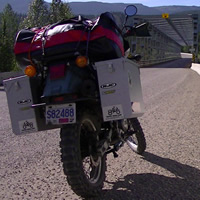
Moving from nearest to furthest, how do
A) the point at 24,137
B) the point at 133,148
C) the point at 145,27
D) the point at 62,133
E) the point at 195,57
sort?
the point at 62,133, the point at 145,27, the point at 133,148, the point at 24,137, the point at 195,57

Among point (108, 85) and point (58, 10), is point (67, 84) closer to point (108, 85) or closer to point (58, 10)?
point (108, 85)

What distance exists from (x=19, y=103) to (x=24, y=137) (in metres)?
2.55

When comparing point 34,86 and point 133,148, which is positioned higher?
point 34,86

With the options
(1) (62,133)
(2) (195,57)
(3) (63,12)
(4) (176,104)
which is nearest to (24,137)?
(1) (62,133)

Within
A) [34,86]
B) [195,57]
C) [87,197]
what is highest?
[34,86]

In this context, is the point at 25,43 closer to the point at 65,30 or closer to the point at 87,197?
the point at 65,30

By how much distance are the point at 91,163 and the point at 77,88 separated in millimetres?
760

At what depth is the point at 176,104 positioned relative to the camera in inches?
364

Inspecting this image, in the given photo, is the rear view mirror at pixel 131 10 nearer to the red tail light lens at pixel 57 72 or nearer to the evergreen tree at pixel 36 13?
the red tail light lens at pixel 57 72

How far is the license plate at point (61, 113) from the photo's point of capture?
9.50 feet

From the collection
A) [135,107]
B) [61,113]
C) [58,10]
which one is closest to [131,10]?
[135,107]

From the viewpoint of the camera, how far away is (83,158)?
10.4 feet

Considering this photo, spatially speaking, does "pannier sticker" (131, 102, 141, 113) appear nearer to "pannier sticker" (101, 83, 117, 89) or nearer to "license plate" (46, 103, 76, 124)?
"pannier sticker" (101, 83, 117, 89)

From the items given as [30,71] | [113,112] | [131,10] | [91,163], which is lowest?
[91,163]
